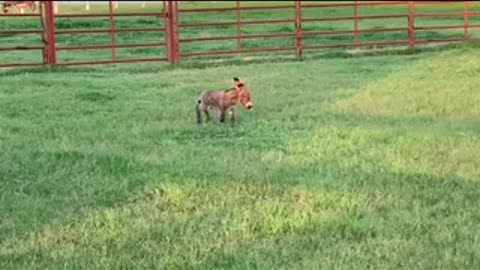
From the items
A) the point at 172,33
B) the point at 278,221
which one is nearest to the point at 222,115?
the point at 278,221

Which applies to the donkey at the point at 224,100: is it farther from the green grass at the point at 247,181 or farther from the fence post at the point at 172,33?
the fence post at the point at 172,33

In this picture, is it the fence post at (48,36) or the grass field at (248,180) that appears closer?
the grass field at (248,180)

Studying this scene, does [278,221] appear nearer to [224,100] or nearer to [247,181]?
[247,181]

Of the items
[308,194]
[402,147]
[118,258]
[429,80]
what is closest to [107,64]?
[429,80]

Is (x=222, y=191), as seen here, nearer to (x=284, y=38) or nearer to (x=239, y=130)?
(x=239, y=130)

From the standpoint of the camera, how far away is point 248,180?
725 centimetres

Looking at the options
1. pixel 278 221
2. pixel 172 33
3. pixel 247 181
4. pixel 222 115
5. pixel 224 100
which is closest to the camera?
pixel 278 221

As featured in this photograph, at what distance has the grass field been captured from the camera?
542 centimetres

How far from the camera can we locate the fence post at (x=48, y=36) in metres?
18.8

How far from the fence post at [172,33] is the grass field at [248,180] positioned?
20.8 ft

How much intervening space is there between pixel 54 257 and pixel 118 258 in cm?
37

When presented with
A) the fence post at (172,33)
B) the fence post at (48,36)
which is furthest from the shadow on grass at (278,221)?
the fence post at (172,33)

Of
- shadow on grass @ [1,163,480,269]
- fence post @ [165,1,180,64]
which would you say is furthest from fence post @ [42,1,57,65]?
shadow on grass @ [1,163,480,269]

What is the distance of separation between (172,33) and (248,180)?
13.1m
